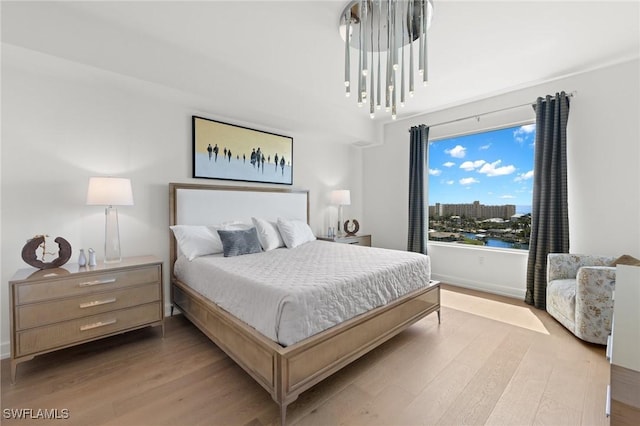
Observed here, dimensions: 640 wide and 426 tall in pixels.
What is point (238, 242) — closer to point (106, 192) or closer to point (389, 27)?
point (106, 192)

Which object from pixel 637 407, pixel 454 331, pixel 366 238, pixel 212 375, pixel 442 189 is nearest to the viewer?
pixel 637 407

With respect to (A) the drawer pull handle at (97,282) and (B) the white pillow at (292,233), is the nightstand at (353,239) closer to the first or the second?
(B) the white pillow at (292,233)

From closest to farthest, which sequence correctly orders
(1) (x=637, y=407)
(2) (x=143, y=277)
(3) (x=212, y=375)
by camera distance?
(1) (x=637, y=407)
(3) (x=212, y=375)
(2) (x=143, y=277)

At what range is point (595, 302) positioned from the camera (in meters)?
2.34

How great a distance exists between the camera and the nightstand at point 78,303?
1920mm

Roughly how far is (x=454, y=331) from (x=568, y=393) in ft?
3.09

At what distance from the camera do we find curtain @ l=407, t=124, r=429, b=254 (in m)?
4.40

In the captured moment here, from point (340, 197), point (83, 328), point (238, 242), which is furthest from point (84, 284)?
point (340, 197)

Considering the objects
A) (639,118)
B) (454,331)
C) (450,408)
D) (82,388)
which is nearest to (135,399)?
(82,388)

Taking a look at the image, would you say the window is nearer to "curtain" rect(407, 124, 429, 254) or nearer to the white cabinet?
"curtain" rect(407, 124, 429, 254)

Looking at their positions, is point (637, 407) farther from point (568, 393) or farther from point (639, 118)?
point (639, 118)

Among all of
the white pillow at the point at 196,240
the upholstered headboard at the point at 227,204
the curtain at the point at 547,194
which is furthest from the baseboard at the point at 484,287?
the white pillow at the point at 196,240

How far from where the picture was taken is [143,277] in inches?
95.4

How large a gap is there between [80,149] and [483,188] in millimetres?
4801
